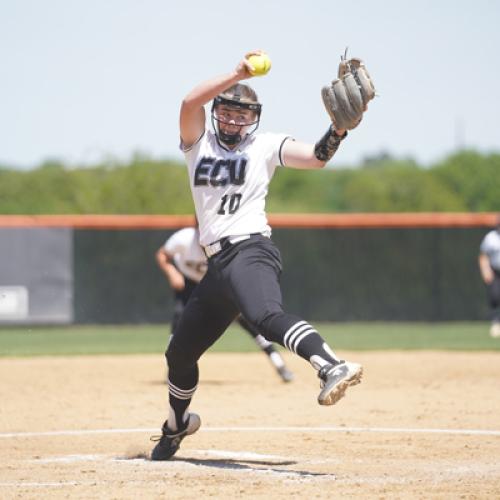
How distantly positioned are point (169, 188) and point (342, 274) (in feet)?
52.9

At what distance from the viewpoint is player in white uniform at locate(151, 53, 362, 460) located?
5.67 m

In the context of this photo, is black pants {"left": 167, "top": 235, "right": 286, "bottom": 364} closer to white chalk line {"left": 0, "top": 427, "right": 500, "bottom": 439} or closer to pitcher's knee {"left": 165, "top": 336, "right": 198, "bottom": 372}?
pitcher's knee {"left": 165, "top": 336, "right": 198, "bottom": 372}

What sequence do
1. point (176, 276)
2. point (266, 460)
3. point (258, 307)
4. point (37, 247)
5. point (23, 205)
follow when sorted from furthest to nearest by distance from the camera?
point (23, 205), point (37, 247), point (176, 276), point (266, 460), point (258, 307)

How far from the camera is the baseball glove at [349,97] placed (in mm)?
5648

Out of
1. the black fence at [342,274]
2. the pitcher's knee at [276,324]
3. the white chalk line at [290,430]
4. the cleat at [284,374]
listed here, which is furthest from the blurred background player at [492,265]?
the pitcher's knee at [276,324]

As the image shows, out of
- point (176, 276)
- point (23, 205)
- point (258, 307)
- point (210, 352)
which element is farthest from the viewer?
point (23, 205)

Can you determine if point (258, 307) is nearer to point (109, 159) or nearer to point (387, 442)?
point (387, 442)

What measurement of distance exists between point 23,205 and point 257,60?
3653cm

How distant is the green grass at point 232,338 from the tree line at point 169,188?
15.2m

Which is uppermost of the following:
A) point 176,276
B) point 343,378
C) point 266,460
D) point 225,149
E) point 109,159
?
point 225,149

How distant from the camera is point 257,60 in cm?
550

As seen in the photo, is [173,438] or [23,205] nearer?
[173,438]

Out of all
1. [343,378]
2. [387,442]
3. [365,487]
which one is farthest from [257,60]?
[387,442]

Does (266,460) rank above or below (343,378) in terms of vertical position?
below
